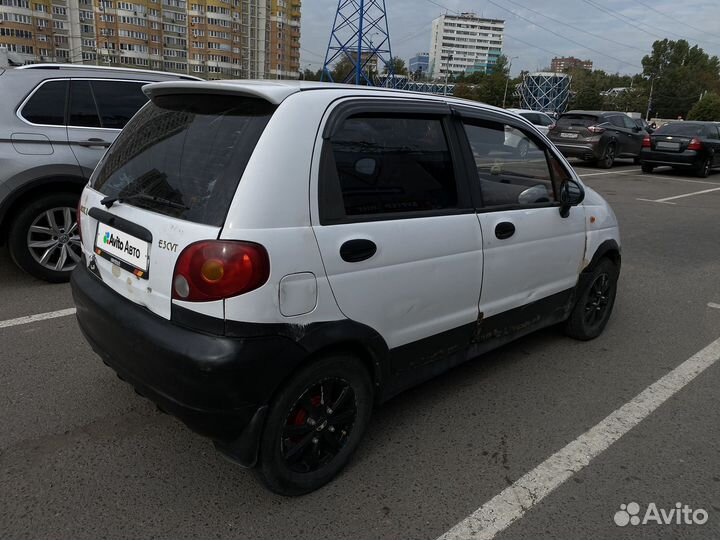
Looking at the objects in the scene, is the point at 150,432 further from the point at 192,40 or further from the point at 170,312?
the point at 192,40

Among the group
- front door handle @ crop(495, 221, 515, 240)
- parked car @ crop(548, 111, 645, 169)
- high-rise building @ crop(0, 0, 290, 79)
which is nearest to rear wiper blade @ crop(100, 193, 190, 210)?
front door handle @ crop(495, 221, 515, 240)

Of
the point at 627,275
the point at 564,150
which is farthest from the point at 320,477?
the point at 564,150

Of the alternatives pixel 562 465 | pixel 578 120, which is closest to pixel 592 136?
pixel 578 120

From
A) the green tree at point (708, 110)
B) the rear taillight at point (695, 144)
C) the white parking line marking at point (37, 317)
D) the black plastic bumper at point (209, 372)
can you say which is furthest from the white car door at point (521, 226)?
the green tree at point (708, 110)

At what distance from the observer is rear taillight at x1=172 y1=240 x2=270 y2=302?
2.13 m

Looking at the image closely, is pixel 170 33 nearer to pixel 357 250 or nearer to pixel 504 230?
pixel 504 230

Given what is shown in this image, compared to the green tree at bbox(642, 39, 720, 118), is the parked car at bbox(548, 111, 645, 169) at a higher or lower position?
lower

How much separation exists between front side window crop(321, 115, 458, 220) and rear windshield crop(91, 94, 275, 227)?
381 millimetres

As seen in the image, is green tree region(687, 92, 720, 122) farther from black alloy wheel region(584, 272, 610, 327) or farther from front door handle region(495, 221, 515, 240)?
front door handle region(495, 221, 515, 240)

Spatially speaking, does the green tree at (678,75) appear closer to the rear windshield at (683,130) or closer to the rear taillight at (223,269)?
the rear windshield at (683,130)

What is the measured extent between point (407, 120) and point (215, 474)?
190 centimetres

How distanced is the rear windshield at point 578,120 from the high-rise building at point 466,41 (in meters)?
134

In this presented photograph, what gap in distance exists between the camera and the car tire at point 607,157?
58.7 ft

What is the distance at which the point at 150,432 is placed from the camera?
2.92m
